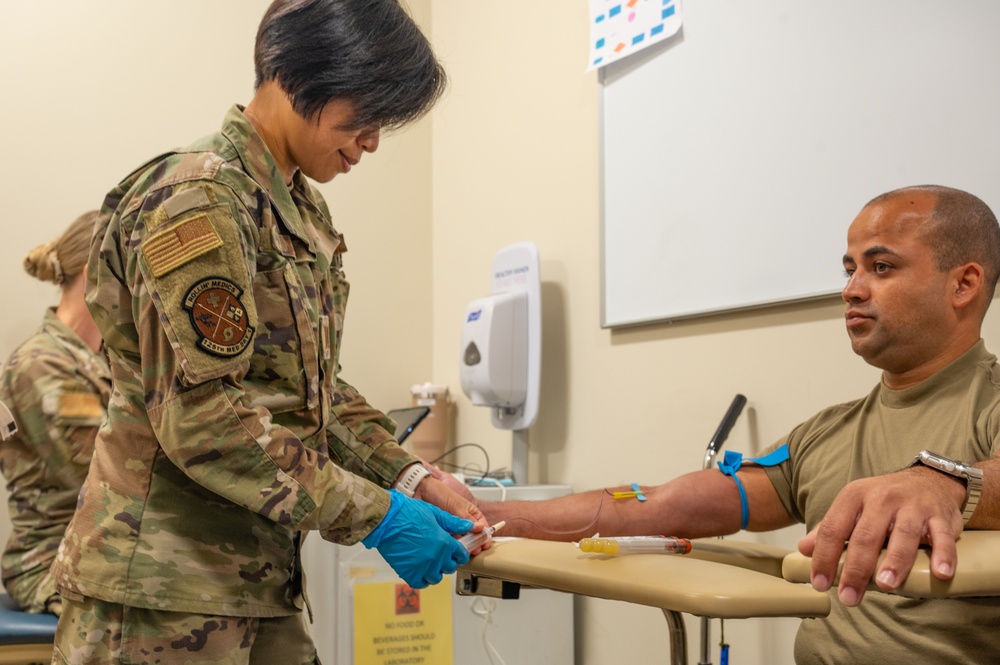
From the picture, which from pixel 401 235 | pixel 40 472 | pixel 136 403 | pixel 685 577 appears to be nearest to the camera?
pixel 685 577

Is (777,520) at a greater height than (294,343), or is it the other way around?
(294,343)

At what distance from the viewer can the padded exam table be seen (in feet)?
2.76

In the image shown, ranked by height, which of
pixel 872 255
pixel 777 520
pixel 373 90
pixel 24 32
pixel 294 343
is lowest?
pixel 777 520

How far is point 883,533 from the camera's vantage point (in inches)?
35.5

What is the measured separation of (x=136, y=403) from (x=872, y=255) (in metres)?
1.18

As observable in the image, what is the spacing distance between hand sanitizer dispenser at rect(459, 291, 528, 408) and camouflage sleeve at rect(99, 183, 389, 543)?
1.65 m

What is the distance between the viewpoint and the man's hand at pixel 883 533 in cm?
86

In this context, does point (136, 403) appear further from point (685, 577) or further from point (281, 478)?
point (685, 577)

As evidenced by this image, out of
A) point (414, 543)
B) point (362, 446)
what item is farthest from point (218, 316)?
point (362, 446)

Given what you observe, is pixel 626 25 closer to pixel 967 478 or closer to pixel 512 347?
pixel 512 347

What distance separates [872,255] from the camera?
1.58 meters

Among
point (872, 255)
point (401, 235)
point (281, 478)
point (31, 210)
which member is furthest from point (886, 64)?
point (31, 210)

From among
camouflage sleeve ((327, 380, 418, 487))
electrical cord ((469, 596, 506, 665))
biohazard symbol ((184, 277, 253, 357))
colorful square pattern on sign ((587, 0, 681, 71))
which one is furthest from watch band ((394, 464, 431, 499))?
colorful square pattern on sign ((587, 0, 681, 71))

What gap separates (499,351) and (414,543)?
1.59m
